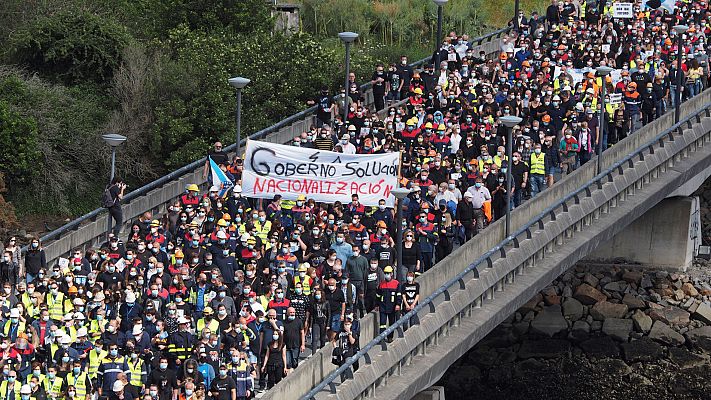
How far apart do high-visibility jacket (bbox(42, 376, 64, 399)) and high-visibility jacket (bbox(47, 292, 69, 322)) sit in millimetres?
2625

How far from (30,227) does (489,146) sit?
15678mm

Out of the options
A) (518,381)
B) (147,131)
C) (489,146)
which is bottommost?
(518,381)

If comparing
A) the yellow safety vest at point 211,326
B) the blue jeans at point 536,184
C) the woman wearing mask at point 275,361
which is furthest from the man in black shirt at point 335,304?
the blue jeans at point 536,184

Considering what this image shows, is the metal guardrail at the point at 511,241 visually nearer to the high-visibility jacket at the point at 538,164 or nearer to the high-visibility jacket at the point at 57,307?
the high-visibility jacket at the point at 538,164

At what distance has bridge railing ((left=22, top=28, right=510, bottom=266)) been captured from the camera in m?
40.0

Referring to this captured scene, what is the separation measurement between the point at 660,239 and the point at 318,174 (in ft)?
51.6

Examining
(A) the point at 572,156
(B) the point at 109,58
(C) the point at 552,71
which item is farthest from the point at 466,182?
(B) the point at 109,58

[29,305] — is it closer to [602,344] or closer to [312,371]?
[312,371]

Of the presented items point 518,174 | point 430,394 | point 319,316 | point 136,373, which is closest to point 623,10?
point 518,174

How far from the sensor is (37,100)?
173 feet

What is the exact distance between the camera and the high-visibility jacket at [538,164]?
131ft

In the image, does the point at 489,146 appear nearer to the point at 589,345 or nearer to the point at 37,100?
the point at 589,345

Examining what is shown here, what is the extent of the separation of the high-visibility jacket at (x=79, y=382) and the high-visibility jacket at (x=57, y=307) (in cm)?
270

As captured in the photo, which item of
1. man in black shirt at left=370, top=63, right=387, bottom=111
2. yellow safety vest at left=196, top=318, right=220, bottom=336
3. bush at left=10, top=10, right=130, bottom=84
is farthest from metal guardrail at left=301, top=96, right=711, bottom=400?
bush at left=10, top=10, right=130, bottom=84
